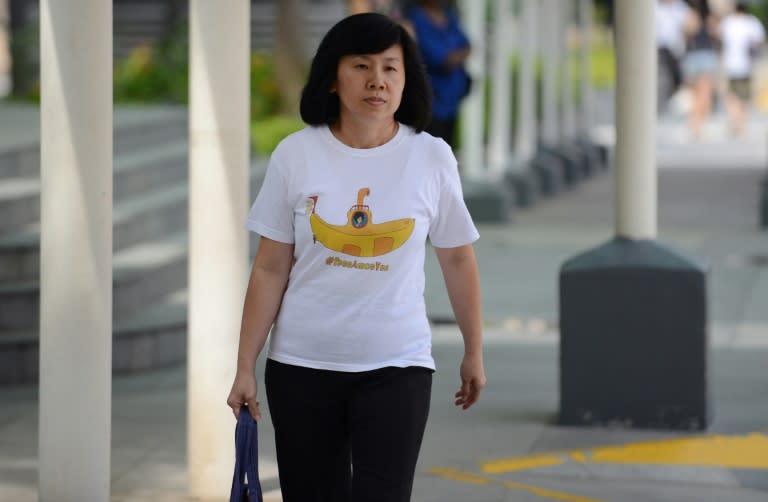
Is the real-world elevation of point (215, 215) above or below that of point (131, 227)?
above

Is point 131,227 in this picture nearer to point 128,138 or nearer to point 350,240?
point 128,138

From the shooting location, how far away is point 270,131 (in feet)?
54.4

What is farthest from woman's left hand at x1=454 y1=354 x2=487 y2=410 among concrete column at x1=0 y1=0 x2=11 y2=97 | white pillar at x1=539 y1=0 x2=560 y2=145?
concrete column at x1=0 y1=0 x2=11 y2=97

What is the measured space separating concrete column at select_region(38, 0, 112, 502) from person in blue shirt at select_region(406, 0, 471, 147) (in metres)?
6.58

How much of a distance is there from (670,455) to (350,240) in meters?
2.98

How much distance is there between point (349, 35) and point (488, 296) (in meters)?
6.65

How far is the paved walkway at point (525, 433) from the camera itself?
6.19 meters

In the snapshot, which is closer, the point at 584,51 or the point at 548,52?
the point at 548,52

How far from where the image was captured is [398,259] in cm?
408

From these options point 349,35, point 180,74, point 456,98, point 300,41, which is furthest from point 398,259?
point 300,41

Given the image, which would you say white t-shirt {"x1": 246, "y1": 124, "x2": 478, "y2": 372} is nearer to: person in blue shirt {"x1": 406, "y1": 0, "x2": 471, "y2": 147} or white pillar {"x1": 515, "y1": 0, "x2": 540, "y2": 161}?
person in blue shirt {"x1": 406, "y1": 0, "x2": 471, "y2": 147}

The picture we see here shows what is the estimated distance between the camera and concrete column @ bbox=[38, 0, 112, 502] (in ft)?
17.7

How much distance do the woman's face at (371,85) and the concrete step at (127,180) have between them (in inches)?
199

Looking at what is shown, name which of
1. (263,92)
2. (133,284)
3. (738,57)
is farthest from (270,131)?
(738,57)
